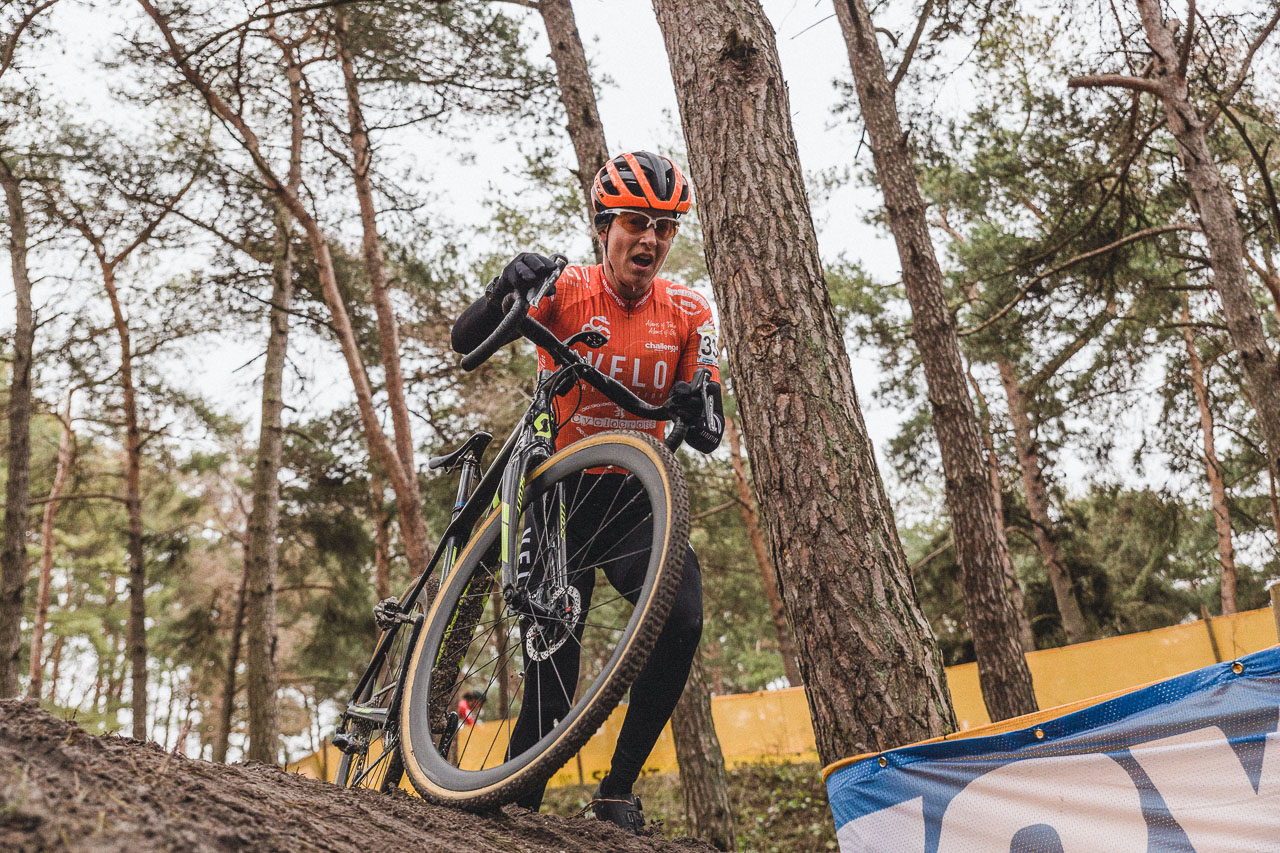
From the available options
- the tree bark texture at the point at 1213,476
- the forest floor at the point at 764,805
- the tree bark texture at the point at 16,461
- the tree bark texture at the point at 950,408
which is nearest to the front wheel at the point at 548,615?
the tree bark texture at the point at 950,408

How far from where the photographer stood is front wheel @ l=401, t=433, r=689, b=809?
2240 mm

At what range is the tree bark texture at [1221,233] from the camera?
26.2 ft

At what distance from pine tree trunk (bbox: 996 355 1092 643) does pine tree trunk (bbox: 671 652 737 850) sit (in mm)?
10873

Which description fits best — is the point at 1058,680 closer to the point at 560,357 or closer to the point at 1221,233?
the point at 1221,233

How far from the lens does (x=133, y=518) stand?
1395cm

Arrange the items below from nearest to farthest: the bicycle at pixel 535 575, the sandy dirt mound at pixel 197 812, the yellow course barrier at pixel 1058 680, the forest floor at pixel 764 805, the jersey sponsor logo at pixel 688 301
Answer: the sandy dirt mound at pixel 197 812
the bicycle at pixel 535 575
the jersey sponsor logo at pixel 688 301
the forest floor at pixel 764 805
the yellow course barrier at pixel 1058 680

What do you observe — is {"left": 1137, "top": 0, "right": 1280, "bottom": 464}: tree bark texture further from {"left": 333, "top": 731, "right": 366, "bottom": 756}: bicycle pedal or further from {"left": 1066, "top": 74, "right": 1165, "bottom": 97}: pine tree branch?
{"left": 333, "top": 731, "right": 366, "bottom": 756}: bicycle pedal

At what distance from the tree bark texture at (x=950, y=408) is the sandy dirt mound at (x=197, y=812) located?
429 cm

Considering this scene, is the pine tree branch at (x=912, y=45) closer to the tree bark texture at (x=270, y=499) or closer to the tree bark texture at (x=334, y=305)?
the tree bark texture at (x=334, y=305)

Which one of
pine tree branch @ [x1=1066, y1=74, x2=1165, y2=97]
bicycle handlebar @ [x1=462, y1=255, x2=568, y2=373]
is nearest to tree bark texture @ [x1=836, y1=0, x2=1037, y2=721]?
pine tree branch @ [x1=1066, y1=74, x2=1165, y2=97]

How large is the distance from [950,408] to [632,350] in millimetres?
4755

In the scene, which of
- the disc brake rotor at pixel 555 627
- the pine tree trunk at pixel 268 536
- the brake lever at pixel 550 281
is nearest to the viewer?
the disc brake rotor at pixel 555 627

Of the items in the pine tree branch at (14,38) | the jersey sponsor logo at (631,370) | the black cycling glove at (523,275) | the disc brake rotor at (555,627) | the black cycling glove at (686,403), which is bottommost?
the disc brake rotor at (555,627)

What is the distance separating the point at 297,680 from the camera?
16.7 m
